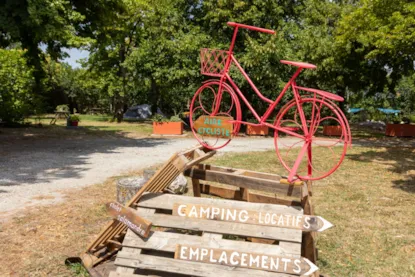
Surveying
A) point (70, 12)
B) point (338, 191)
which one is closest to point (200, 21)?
point (70, 12)

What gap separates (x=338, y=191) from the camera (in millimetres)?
8180

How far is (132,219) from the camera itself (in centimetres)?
377

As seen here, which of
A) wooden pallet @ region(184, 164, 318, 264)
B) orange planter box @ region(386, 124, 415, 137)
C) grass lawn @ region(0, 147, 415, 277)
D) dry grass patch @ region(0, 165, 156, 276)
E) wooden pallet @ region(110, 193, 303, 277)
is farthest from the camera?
orange planter box @ region(386, 124, 415, 137)

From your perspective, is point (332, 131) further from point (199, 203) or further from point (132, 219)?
point (132, 219)

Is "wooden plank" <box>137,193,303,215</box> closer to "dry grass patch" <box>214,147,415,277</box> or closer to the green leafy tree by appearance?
"dry grass patch" <box>214,147,415,277</box>

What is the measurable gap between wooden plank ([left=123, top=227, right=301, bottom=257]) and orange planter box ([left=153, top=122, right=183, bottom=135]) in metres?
15.6

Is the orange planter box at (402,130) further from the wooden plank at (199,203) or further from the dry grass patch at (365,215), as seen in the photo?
the wooden plank at (199,203)

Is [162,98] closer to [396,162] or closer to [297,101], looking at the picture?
[396,162]

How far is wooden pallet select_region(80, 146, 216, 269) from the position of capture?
4.16 meters

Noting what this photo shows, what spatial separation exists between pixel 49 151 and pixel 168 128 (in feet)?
25.0

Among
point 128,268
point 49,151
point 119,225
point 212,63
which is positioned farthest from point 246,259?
point 49,151

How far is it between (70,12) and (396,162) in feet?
39.1

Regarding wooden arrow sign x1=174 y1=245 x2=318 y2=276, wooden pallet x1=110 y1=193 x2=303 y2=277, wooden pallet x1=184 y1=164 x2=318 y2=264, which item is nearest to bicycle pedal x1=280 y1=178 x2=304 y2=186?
wooden pallet x1=184 y1=164 x2=318 y2=264

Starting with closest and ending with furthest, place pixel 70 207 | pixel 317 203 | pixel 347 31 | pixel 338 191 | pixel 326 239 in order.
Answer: pixel 326 239 < pixel 70 207 < pixel 317 203 < pixel 338 191 < pixel 347 31
